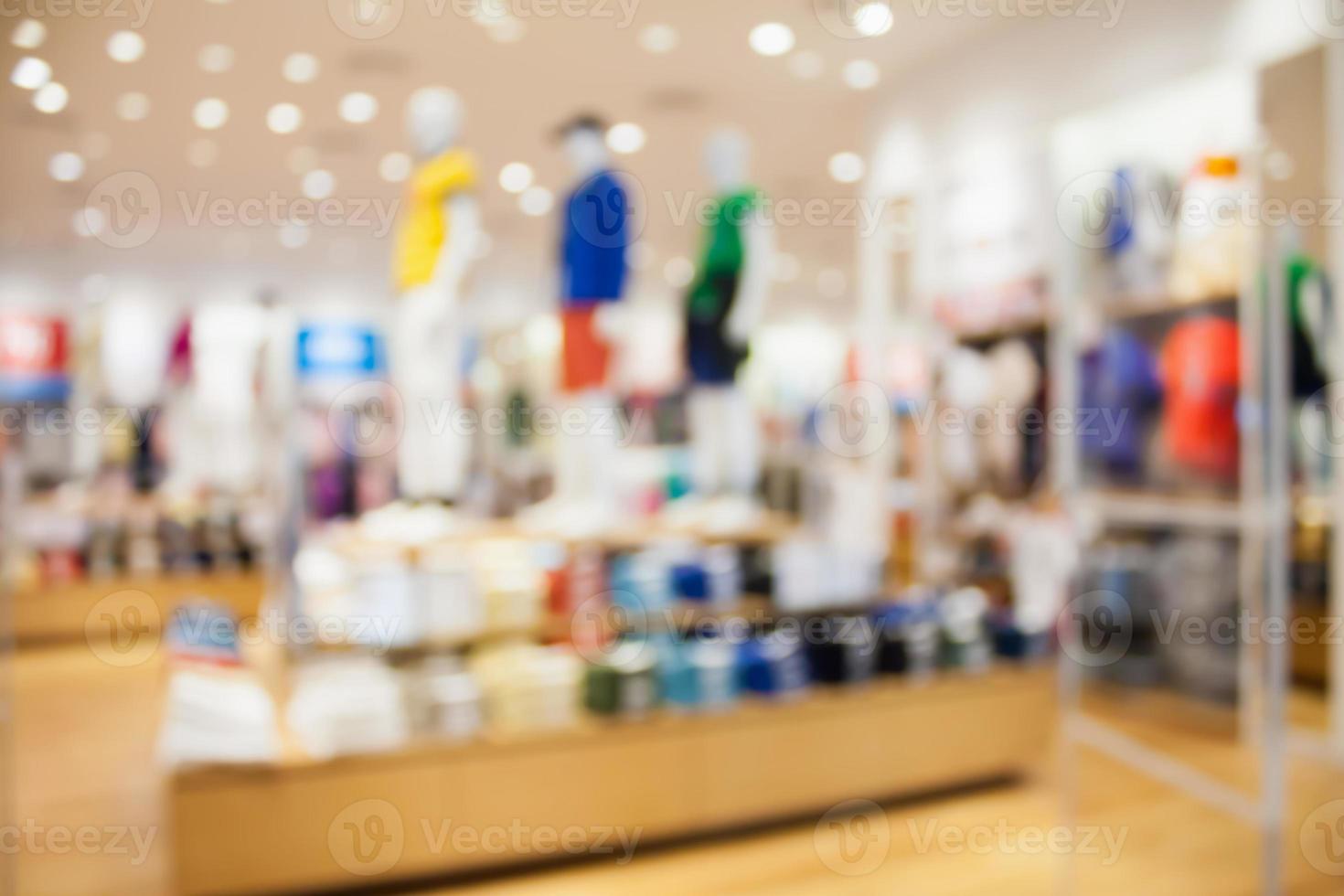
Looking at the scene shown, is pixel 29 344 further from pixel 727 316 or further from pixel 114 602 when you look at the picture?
pixel 114 602

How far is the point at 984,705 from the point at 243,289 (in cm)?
623

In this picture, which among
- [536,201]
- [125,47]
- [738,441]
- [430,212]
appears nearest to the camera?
[125,47]

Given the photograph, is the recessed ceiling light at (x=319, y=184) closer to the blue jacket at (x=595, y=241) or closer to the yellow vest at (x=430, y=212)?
the yellow vest at (x=430, y=212)

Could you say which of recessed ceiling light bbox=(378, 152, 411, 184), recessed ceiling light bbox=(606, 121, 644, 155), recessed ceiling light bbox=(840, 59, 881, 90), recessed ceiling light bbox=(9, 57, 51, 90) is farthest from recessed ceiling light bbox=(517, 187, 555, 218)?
recessed ceiling light bbox=(9, 57, 51, 90)

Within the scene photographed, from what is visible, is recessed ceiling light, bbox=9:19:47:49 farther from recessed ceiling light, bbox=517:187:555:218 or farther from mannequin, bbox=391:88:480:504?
recessed ceiling light, bbox=517:187:555:218

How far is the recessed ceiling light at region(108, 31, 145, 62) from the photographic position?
6.86 feet

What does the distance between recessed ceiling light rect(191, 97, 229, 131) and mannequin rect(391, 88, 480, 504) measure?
28.0 inches

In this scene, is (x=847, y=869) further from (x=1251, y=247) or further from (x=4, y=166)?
(x=4, y=166)

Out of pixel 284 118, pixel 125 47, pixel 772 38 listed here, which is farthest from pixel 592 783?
pixel 284 118

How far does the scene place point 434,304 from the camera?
328 centimetres

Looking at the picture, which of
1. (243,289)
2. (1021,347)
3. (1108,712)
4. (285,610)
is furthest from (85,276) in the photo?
(1108,712)

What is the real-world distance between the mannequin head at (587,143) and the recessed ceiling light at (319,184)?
1474 mm

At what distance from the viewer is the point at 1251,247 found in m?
2.29

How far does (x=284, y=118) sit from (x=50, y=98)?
196 cm
